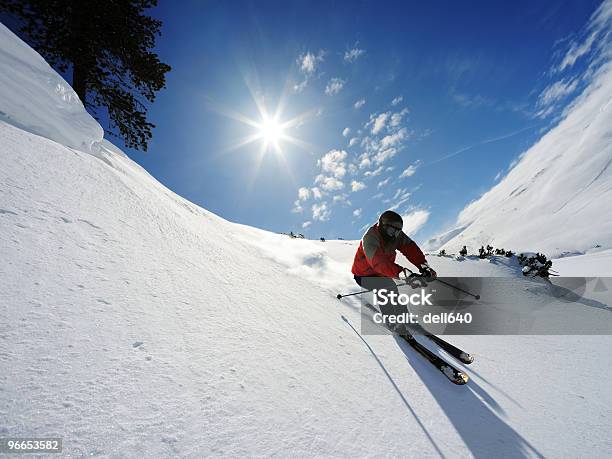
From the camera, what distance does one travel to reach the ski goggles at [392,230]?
4285mm

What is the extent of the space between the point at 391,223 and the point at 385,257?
648 mm

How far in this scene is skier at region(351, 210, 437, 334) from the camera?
392cm

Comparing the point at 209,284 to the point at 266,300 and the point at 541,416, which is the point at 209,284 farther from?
the point at 541,416

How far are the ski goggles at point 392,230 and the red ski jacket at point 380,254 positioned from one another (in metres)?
0.12

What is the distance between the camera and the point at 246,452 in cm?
113

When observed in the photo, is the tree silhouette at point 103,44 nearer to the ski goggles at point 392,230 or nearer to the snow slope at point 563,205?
the ski goggles at point 392,230

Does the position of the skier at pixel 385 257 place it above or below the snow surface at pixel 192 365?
above

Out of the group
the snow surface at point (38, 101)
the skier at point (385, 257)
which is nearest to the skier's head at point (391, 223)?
the skier at point (385, 257)

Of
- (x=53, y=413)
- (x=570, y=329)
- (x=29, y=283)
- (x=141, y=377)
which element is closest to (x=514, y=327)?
(x=570, y=329)

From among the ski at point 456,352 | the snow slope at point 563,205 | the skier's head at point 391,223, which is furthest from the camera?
the snow slope at point 563,205

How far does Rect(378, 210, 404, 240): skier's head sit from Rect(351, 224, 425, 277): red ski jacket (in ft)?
0.40

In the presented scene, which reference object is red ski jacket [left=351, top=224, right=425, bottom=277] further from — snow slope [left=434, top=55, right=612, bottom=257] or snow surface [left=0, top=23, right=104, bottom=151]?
snow slope [left=434, top=55, right=612, bottom=257]

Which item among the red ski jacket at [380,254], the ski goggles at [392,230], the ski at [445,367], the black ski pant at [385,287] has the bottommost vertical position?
the ski at [445,367]

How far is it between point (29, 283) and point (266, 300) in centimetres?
193
